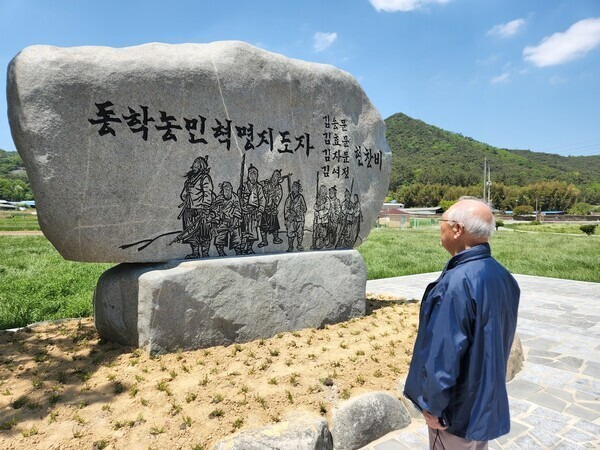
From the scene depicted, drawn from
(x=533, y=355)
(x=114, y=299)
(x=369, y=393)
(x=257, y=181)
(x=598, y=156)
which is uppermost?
(x=598, y=156)

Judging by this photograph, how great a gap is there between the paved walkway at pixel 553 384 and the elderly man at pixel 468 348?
142 centimetres

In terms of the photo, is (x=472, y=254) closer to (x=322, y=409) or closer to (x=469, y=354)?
(x=469, y=354)

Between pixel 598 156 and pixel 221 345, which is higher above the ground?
pixel 598 156

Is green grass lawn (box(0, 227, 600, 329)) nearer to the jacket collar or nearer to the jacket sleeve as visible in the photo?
the jacket sleeve

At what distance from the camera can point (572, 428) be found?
336 cm

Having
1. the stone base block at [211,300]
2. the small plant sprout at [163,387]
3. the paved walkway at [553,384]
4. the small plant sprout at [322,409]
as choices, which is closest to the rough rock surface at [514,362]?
the paved walkway at [553,384]

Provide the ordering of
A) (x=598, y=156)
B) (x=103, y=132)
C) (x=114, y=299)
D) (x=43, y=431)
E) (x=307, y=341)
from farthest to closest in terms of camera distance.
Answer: (x=598, y=156) → (x=307, y=341) → (x=114, y=299) → (x=103, y=132) → (x=43, y=431)

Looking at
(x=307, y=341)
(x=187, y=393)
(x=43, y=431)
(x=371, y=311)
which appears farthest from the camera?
(x=371, y=311)

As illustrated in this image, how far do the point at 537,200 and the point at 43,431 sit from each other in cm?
7321

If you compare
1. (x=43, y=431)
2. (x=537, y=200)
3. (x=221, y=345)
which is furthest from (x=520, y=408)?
(x=537, y=200)

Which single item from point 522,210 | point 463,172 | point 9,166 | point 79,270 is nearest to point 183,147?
point 79,270

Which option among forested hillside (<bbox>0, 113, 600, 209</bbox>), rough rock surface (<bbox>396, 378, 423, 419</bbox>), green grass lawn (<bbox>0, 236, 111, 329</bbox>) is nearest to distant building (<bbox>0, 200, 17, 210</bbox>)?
forested hillside (<bbox>0, 113, 600, 209</bbox>)

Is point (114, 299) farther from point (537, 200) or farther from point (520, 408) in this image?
point (537, 200)

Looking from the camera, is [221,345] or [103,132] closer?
[103,132]
